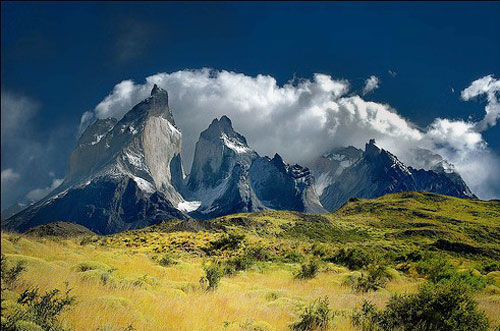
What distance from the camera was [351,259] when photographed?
1328 inches

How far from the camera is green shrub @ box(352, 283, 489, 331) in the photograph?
12.1m

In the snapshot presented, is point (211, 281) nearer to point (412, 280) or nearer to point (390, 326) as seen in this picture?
point (390, 326)

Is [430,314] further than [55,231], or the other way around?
[55,231]

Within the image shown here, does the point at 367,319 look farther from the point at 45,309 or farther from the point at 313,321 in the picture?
the point at 45,309

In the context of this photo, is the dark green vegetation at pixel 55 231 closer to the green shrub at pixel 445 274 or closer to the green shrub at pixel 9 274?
the green shrub at pixel 9 274

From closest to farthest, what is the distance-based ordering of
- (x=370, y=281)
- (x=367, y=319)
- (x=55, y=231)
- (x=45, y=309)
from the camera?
(x=45, y=309), (x=367, y=319), (x=370, y=281), (x=55, y=231)

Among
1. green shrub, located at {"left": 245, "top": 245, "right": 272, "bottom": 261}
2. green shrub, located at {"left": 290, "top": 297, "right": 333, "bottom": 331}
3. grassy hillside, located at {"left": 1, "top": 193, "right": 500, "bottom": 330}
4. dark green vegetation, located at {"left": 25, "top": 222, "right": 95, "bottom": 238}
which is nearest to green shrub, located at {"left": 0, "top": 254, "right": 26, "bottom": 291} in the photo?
grassy hillside, located at {"left": 1, "top": 193, "right": 500, "bottom": 330}

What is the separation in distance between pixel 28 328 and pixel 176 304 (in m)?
4.84

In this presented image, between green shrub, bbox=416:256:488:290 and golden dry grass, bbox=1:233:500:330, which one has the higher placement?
green shrub, bbox=416:256:488:290

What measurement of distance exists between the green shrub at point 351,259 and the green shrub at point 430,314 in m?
18.9

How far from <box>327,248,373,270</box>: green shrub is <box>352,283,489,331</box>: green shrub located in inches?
746

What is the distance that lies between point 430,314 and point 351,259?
21.5 meters

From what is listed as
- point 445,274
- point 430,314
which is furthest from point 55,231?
point 430,314

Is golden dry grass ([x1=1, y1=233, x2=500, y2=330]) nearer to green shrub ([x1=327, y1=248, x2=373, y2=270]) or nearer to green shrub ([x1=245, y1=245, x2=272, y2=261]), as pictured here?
green shrub ([x1=327, y1=248, x2=373, y2=270])
